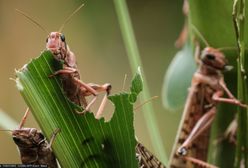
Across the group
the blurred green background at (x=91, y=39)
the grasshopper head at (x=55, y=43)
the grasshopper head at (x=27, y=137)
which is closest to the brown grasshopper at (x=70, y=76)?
the grasshopper head at (x=55, y=43)

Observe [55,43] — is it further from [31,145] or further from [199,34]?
[199,34]

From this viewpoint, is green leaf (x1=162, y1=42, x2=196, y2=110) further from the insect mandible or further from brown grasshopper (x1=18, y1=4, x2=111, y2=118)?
Answer: the insect mandible

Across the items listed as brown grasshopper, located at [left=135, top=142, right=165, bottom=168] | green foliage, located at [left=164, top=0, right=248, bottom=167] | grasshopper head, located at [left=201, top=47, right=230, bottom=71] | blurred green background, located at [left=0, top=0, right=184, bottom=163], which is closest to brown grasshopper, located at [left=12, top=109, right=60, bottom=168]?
brown grasshopper, located at [left=135, top=142, right=165, bottom=168]

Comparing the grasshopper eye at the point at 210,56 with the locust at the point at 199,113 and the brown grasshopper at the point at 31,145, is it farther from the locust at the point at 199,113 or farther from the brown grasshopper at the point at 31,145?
the brown grasshopper at the point at 31,145

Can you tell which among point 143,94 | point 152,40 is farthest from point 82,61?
point 143,94

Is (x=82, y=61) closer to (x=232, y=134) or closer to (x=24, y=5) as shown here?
(x=24, y=5)

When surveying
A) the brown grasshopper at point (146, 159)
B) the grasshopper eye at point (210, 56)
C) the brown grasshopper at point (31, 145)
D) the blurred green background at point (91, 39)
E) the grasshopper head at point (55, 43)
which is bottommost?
the blurred green background at point (91, 39)
